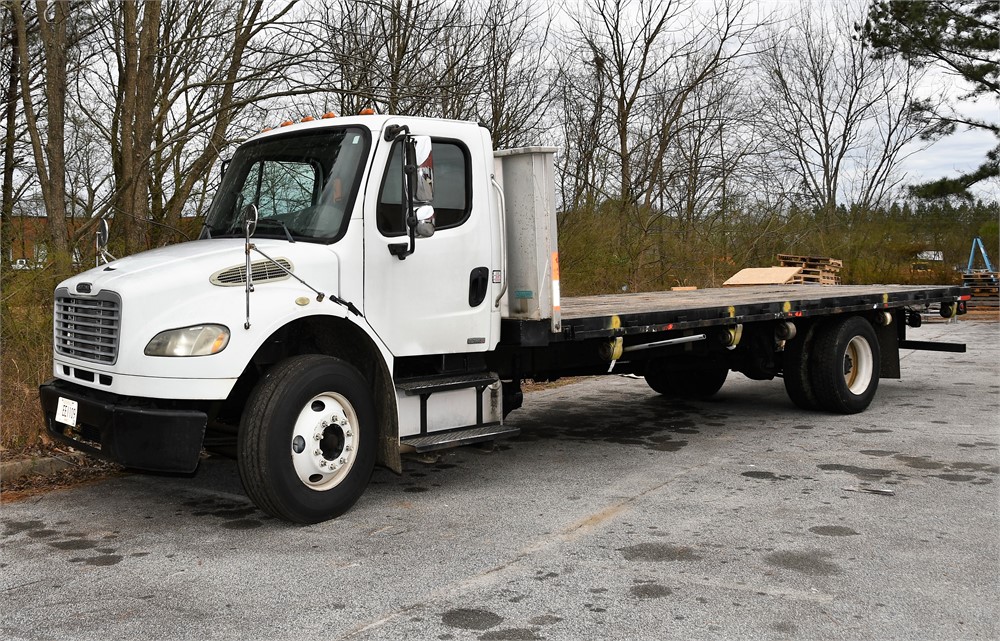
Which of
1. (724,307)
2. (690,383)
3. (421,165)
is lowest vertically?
(690,383)

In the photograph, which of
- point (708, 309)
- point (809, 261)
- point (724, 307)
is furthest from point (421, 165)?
point (809, 261)

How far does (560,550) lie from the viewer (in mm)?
5016

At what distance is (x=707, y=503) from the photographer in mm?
5973

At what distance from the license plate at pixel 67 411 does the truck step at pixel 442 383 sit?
6.48 feet

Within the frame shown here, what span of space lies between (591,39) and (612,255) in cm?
585

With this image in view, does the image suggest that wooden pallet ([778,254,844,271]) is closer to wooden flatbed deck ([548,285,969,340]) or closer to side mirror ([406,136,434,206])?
wooden flatbed deck ([548,285,969,340])

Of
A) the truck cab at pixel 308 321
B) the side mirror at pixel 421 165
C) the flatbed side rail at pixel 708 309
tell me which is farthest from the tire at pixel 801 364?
the side mirror at pixel 421 165

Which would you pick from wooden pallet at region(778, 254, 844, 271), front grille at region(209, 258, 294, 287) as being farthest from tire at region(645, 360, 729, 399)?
wooden pallet at region(778, 254, 844, 271)

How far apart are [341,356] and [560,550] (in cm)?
210

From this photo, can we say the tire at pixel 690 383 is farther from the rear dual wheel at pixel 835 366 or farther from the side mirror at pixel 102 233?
the side mirror at pixel 102 233

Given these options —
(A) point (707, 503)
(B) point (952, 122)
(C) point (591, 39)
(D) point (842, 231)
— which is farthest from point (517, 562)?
(B) point (952, 122)

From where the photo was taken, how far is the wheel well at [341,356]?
19.0ft

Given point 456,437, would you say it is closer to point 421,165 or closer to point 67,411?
point 421,165

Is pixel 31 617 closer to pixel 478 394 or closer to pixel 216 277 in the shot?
pixel 216 277
